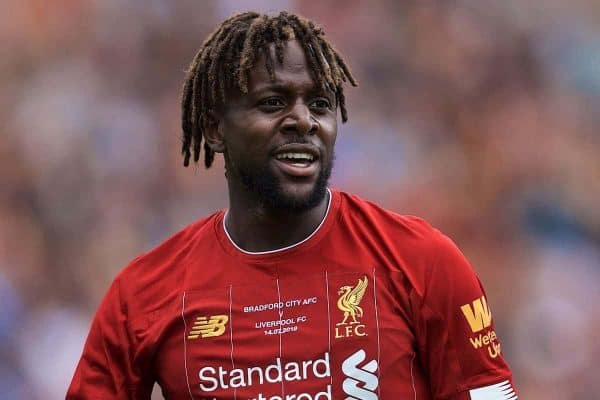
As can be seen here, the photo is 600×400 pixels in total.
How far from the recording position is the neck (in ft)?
10.2

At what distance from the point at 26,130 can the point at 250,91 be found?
3.41 metres

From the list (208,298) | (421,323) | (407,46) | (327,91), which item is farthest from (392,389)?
(407,46)

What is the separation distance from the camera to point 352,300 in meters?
2.99

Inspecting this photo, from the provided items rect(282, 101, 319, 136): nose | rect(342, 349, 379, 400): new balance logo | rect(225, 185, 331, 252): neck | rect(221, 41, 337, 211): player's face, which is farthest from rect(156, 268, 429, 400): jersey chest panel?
rect(282, 101, 319, 136): nose

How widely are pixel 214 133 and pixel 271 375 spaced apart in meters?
0.83

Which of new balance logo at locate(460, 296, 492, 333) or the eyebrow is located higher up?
the eyebrow

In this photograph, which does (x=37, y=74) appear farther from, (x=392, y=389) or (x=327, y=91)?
(x=392, y=389)

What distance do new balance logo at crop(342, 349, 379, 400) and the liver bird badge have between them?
10cm

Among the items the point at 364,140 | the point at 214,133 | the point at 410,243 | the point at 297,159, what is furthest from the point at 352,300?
the point at 364,140

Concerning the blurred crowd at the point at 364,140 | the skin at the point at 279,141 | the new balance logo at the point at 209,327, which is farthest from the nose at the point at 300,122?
the blurred crowd at the point at 364,140

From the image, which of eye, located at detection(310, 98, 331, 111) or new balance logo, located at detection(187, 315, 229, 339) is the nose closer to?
eye, located at detection(310, 98, 331, 111)

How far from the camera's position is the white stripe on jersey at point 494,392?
2875 millimetres

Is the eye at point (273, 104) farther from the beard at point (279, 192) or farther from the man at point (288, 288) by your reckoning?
the beard at point (279, 192)

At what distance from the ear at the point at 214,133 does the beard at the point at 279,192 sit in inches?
8.7
